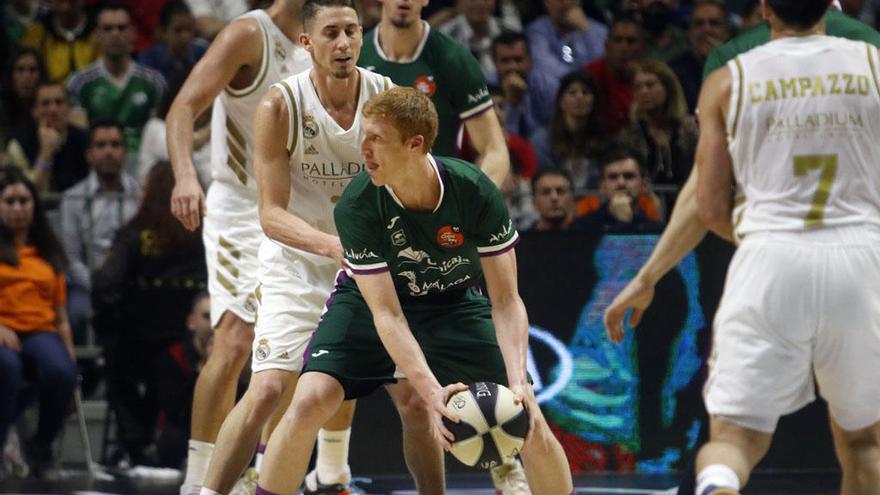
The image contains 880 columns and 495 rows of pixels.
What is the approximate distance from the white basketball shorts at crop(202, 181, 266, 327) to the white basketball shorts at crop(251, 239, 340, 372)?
0.39 metres

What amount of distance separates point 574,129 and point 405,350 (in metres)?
5.49

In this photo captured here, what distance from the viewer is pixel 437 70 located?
7.49 metres

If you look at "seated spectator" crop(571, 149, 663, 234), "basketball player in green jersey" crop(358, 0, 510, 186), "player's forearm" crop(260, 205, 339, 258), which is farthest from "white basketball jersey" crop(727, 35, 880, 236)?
"seated spectator" crop(571, 149, 663, 234)

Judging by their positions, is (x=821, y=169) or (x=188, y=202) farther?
(x=188, y=202)

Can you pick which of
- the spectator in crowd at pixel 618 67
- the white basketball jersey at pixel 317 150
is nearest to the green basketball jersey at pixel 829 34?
the white basketball jersey at pixel 317 150

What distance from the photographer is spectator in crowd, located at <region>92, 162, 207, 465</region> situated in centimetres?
939

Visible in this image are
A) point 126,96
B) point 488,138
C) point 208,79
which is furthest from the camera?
point 126,96

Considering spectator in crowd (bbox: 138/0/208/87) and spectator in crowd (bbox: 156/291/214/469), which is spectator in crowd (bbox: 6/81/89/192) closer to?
spectator in crowd (bbox: 138/0/208/87)

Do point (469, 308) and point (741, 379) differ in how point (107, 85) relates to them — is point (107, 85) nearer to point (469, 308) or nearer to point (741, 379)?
point (469, 308)

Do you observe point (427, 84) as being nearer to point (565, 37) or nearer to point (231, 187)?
point (231, 187)

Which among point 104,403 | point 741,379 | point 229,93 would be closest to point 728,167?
point 741,379

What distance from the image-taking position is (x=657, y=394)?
28.8 ft

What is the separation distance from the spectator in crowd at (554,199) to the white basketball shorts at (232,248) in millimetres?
2951

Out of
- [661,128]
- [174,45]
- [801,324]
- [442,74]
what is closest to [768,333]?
[801,324]
